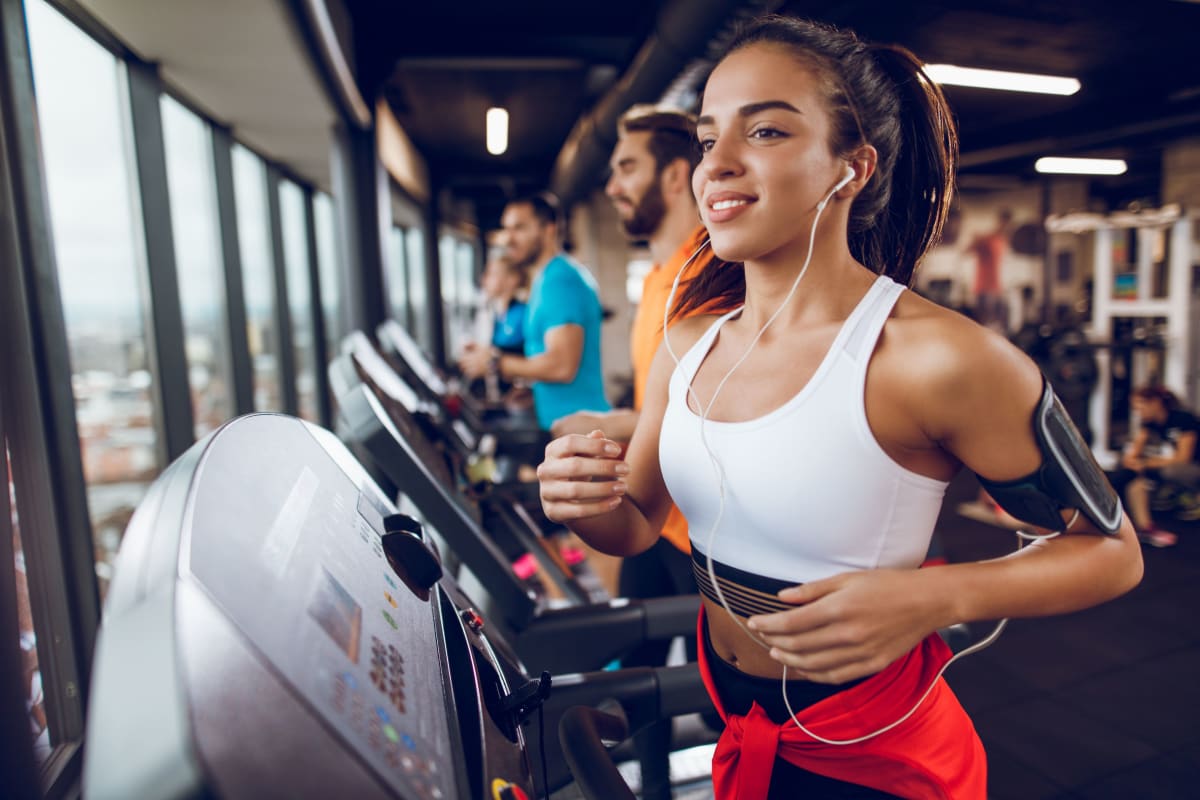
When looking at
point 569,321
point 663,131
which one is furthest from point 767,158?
point 569,321

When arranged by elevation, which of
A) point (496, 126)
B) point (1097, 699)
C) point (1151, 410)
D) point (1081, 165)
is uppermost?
point (1081, 165)

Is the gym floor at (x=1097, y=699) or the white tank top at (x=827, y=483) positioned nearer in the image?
the white tank top at (x=827, y=483)

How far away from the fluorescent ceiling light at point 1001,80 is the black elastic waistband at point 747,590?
18.6ft

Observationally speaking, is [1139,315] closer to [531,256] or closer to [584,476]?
[531,256]

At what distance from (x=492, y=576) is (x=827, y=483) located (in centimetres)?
78

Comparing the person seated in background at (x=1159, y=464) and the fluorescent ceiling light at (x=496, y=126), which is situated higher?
the fluorescent ceiling light at (x=496, y=126)

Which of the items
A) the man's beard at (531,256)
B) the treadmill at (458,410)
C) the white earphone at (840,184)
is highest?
the man's beard at (531,256)

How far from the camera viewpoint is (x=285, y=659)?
0.40 metres

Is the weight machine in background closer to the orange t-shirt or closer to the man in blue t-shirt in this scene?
the man in blue t-shirt

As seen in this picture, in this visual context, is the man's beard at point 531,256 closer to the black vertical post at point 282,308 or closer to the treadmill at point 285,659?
the black vertical post at point 282,308

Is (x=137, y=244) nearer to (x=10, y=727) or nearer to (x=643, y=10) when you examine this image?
(x=10, y=727)

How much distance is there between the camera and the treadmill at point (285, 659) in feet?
1.10

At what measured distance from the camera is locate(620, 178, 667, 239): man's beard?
2.29m

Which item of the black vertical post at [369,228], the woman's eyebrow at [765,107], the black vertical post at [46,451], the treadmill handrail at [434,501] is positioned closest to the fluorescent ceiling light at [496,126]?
the black vertical post at [369,228]
